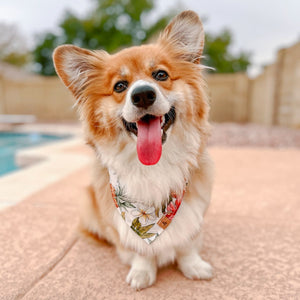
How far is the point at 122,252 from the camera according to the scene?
1700 millimetres

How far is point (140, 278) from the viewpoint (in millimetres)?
1536

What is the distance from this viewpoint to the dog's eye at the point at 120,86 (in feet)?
5.33

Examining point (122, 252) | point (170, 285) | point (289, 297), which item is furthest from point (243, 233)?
point (122, 252)

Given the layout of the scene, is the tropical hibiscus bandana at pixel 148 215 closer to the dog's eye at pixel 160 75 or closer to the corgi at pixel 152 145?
the corgi at pixel 152 145

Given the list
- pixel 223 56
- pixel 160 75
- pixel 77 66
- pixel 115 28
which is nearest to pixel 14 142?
pixel 77 66

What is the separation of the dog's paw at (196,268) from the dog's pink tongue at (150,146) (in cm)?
72

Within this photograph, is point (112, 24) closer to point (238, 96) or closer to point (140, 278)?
point (238, 96)

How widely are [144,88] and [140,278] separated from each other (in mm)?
1142

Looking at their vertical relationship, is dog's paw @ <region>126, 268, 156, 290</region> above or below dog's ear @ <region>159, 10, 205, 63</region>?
below

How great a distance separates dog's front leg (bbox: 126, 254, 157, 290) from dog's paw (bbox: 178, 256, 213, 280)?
191mm

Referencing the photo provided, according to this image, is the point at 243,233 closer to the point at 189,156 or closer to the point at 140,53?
the point at 189,156

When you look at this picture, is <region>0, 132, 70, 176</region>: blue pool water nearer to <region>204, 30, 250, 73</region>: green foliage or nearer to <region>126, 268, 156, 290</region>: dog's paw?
<region>126, 268, 156, 290</region>: dog's paw

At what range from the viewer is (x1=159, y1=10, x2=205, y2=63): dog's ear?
168cm

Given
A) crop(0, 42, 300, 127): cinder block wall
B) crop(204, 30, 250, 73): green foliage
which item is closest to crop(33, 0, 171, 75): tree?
crop(204, 30, 250, 73): green foliage
